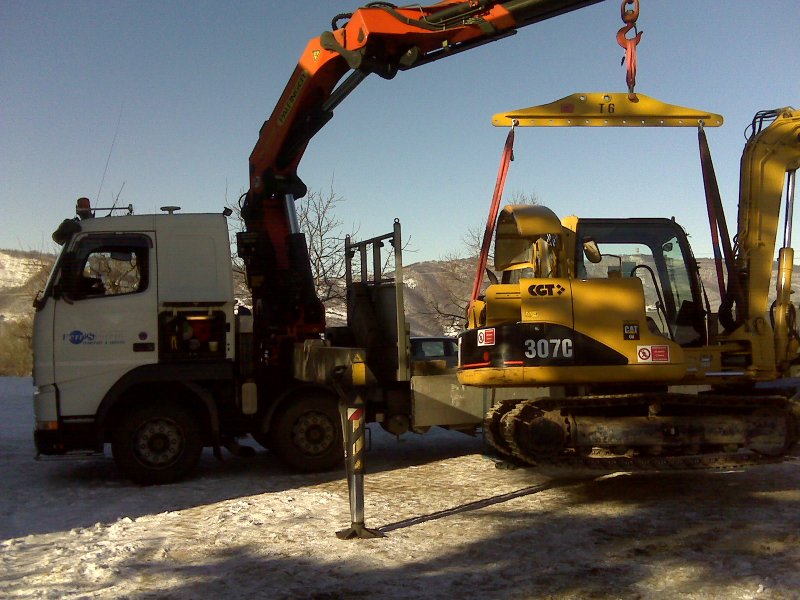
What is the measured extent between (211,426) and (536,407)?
12.4 ft

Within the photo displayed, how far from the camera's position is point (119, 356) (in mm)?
8727

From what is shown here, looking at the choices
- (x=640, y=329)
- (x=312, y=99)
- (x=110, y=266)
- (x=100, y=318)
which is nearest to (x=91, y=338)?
(x=100, y=318)

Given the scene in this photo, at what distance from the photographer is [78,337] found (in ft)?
28.4

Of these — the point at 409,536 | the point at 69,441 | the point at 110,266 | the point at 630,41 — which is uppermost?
the point at 630,41

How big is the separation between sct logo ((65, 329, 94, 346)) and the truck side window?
39 centimetres

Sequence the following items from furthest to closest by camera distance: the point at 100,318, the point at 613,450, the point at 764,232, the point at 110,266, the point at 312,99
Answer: the point at 312,99 → the point at 110,266 → the point at 100,318 → the point at 764,232 → the point at 613,450

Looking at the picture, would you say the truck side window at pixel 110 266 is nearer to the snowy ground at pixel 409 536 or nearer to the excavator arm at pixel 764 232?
the snowy ground at pixel 409 536

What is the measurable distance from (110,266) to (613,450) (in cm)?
584

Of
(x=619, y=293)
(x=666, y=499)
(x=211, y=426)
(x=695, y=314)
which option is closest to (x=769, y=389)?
(x=695, y=314)

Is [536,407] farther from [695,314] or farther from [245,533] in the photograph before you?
[245,533]

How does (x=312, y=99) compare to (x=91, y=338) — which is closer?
(x=91, y=338)

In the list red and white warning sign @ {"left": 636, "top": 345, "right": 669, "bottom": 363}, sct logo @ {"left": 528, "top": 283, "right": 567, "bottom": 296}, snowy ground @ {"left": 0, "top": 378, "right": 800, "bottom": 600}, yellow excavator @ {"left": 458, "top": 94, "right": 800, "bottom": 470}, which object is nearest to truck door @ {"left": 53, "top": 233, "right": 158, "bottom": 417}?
snowy ground @ {"left": 0, "top": 378, "right": 800, "bottom": 600}

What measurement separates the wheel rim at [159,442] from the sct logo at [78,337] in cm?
113

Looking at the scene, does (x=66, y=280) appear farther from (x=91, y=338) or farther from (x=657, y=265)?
(x=657, y=265)
